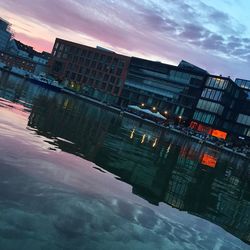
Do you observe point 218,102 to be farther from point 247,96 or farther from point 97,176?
point 97,176

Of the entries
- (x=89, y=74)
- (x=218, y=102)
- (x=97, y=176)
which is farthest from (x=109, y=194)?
(x=89, y=74)

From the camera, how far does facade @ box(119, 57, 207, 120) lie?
122 metres

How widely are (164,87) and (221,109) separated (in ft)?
72.1

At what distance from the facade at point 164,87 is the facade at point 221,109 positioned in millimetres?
3425

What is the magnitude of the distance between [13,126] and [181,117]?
4116 inches

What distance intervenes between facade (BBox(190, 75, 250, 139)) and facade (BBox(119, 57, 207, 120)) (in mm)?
3425

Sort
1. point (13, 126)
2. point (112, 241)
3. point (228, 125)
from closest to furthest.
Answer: point (112, 241), point (13, 126), point (228, 125)

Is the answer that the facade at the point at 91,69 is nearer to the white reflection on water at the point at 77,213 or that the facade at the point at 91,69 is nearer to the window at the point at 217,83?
the window at the point at 217,83

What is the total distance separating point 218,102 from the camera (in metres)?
115

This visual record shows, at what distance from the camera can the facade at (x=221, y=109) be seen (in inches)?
4542

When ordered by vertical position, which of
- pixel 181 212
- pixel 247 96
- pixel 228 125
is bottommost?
pixel 181 212

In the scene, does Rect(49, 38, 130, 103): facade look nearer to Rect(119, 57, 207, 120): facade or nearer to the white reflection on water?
Rect(119, 57, 207, 120): facade

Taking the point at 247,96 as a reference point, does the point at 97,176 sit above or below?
below

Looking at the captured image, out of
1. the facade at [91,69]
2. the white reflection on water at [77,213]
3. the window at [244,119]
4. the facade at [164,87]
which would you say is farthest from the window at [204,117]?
the white reflection on water at [77,213]
